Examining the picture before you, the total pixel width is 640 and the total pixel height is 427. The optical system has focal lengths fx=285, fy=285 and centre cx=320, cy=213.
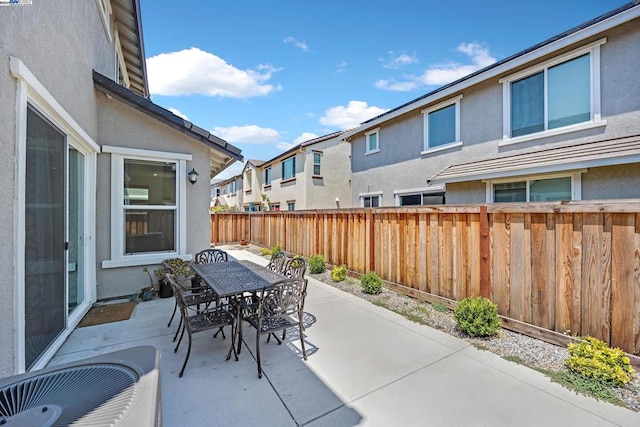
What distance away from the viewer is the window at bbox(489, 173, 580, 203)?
6.39 m

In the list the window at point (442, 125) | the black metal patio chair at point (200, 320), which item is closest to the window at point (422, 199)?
the window at point (442, 125)

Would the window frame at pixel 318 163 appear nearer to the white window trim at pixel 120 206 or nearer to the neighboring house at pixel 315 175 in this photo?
the neighboring house at pixel 315 175

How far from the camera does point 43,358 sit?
10.6 feet

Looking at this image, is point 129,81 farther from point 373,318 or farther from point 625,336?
point 625,336

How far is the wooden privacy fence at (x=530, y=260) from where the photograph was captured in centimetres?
323

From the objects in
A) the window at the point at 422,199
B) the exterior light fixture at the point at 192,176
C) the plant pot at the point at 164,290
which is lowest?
the plant pot at the point at 164,290

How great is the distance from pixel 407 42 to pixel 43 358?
1210cm

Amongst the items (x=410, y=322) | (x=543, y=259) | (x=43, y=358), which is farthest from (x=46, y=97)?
(x=543, y=259)

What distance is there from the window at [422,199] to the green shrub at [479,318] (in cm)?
569

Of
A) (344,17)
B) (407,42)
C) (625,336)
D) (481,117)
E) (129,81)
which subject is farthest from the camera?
(129,81)

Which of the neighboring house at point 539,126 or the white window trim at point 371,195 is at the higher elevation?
the neighboring house at point 539,126

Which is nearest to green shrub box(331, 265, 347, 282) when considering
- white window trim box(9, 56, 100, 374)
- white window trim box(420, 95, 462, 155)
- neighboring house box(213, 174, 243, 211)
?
white window trim box(9, 56, 100, 374)

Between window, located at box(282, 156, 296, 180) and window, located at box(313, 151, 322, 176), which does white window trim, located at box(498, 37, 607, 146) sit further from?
window, located at box(282, 156, 296, 180)

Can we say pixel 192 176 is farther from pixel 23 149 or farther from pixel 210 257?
pixel 23 149
